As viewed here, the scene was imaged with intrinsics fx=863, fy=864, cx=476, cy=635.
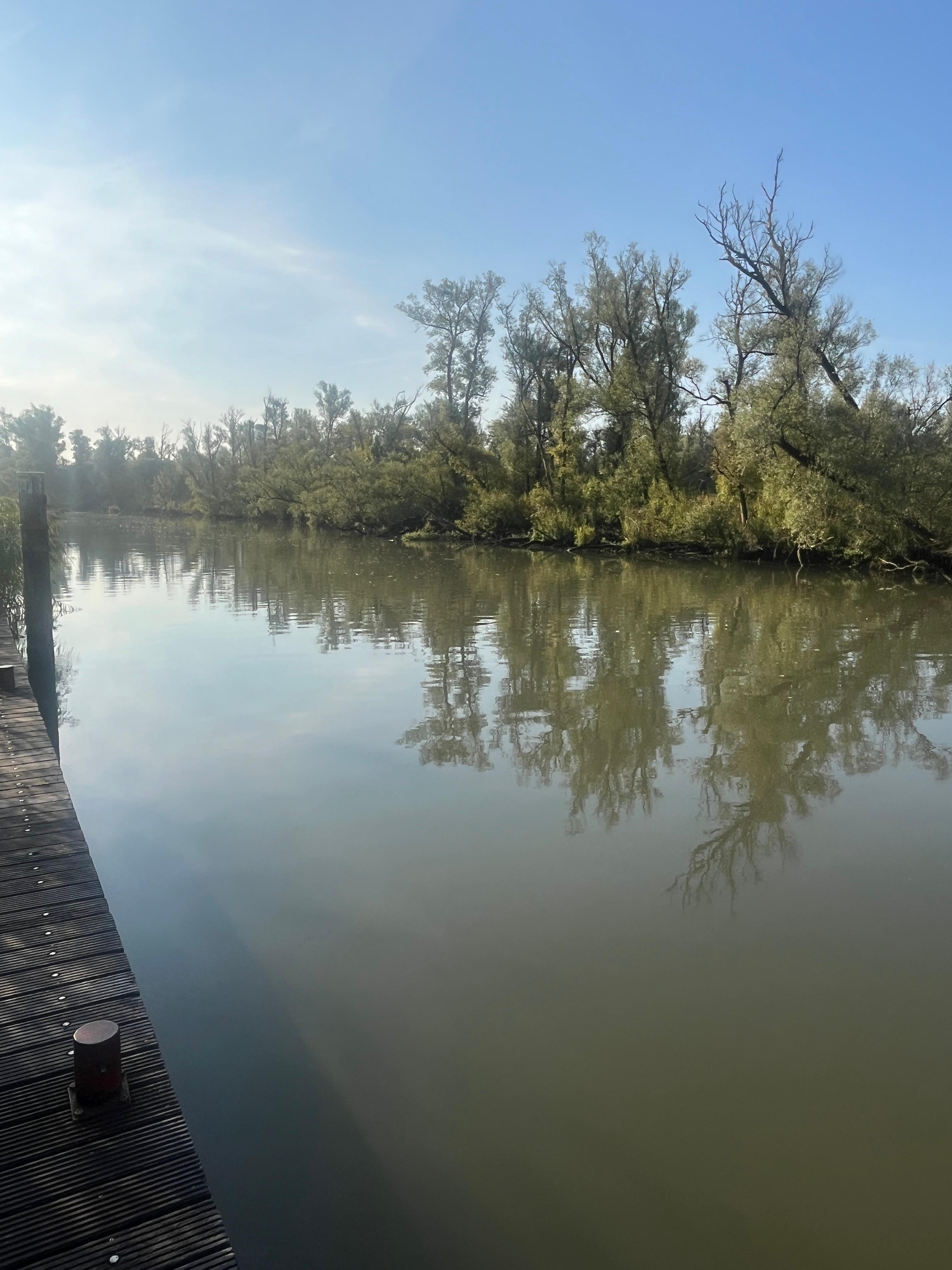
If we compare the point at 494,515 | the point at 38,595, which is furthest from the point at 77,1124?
the point at 494,515

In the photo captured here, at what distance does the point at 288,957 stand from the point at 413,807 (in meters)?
2.30

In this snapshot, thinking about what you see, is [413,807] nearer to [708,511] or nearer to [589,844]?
[589,844]

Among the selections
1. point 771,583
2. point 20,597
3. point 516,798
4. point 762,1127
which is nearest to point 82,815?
point 516,798

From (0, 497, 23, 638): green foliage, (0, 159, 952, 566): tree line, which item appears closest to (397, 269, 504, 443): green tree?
(0, 159, 952, 566): tree line

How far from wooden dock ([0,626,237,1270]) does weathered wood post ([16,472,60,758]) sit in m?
5.15

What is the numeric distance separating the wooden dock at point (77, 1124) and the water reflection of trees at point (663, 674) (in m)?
3.67

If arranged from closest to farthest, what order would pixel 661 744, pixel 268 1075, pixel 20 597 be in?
1. pixel 268 1075
2. pixel 661 744
3. pixel 20 597

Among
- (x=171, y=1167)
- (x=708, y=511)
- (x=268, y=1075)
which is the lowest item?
(x=268, y=1075)

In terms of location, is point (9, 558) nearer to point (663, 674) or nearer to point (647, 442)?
point (663, 674)

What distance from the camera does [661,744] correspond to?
349 inches

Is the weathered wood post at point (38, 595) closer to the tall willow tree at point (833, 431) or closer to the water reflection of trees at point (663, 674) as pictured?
the water reflection of trees at point (663, 674)

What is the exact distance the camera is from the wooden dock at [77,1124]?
2242 millimetres

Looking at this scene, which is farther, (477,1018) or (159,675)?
(159,675)

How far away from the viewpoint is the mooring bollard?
265cm
